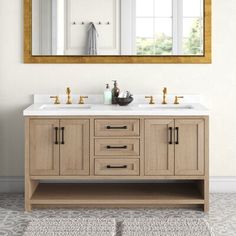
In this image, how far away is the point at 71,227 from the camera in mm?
4148

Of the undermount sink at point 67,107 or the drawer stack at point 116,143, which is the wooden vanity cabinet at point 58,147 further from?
the undermount sink at point 67,107

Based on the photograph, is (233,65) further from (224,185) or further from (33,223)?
(33,223)

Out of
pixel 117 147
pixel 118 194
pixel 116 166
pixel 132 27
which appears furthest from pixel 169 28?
pixel 118 194

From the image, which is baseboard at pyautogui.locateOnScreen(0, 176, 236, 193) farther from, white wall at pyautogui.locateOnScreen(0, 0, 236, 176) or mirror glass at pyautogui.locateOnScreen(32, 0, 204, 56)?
mirror glass at pyautogui.locateOnScreen(32, 0, 204, 56)

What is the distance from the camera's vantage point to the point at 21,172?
5.25m

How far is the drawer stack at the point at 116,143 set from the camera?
4594mm

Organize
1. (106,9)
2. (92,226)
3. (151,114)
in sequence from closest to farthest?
(92,226)
(151,114)
(106,9)

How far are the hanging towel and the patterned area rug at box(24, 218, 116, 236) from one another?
4.90ft

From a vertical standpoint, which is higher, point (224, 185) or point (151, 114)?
point (151, 114)

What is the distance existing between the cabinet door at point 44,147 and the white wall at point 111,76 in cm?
62

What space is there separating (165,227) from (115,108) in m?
1.04

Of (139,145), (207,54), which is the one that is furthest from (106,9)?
(139,145)

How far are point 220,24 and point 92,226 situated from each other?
6.80 ft

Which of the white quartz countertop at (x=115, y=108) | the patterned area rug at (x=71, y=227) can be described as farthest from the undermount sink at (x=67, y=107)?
the patterned area rug at (x=71, y=227)
